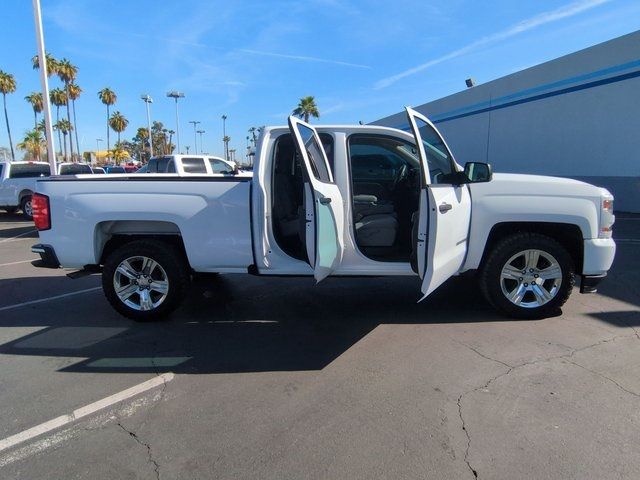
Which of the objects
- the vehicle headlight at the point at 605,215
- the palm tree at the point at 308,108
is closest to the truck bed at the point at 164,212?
the vehicle headlight at the point at 605,215

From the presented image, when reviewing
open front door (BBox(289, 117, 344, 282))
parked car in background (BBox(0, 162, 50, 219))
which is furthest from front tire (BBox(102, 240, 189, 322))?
parked car in background (BBox(0, 162, 50, 219))

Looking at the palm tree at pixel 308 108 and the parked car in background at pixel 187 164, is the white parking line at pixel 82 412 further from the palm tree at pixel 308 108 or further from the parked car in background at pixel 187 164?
the palm tree at pixel 308 108

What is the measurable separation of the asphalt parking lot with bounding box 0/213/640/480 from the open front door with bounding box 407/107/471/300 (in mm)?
715

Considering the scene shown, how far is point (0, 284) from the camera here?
695 centimetres

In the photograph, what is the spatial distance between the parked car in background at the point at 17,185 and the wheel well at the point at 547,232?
1509 cm

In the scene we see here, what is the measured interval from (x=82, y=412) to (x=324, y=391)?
5.61 feet

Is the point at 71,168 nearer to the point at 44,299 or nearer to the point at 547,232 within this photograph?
the point at 44,299

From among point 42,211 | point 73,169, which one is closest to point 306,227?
point 42,211

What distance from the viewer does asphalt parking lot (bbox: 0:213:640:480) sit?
2.67 metres

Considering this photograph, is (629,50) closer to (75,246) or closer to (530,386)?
(530,386)

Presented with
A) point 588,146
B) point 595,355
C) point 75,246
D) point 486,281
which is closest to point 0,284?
point 75,246

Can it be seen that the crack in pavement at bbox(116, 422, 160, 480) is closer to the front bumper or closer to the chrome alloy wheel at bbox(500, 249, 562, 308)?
the front bumper

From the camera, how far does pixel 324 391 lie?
3.46m

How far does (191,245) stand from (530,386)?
3.31 metres
